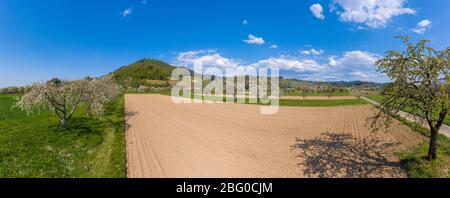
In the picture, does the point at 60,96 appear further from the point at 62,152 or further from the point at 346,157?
the point at 346,157

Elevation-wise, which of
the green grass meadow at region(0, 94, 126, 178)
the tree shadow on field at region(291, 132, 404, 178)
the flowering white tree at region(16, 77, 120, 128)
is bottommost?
the tree shadow on field at region(291, 132, 404, 178)

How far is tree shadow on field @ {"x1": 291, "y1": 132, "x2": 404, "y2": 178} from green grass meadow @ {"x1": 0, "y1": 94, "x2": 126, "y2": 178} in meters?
9.20

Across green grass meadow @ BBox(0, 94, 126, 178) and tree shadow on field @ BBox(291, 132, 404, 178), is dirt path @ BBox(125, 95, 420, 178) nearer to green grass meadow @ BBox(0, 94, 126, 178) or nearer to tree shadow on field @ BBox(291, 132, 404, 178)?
tree shadow on field @ BBox(291, 132, 404, 178)

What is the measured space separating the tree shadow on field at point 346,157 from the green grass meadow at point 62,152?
920 centimetres

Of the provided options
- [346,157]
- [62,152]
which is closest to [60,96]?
[62,152]

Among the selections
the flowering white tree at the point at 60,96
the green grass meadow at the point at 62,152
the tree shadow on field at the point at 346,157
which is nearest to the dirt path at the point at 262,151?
the tree shadow on field at the point at 346,157

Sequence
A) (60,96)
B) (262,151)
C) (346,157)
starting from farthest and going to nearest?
(60,96) < (262,151) < (346,157)

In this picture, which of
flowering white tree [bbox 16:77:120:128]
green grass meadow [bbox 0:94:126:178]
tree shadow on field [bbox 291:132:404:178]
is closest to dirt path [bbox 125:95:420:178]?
tree shadow on field [bbox 291:132:404:178]

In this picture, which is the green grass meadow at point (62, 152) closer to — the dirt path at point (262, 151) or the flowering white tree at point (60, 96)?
the dirt path at point (262, 151)

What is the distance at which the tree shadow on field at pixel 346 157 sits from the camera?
9.75 meters

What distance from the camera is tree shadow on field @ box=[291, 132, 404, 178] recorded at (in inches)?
384

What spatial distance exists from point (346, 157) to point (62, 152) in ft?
51.5

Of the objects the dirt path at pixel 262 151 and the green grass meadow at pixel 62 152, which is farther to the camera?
the dirt path at pixel 262 151

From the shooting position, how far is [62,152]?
11820 mm
